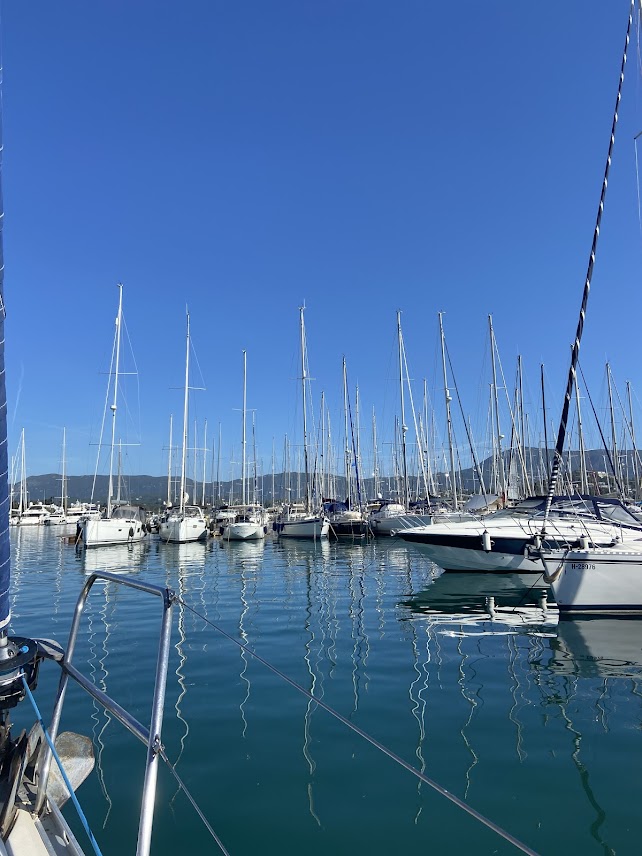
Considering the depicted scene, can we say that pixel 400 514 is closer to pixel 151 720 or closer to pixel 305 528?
pixel 305 528

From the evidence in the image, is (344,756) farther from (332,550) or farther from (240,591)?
(332,550)

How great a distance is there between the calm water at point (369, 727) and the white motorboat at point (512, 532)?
4306mm

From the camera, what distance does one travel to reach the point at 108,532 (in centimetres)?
3531

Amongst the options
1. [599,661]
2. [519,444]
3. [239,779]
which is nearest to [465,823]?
[239,779]

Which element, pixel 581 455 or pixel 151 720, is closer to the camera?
pixel 151 720

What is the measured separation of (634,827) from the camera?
15.2 feet

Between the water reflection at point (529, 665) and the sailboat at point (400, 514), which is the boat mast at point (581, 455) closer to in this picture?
the sailboat at point (400, 514)

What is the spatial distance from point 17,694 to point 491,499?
3236 centimetres

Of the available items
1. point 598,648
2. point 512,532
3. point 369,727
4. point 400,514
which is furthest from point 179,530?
point 369,727

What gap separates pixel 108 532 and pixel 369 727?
31.9 m

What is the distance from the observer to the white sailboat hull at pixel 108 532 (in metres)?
34.1

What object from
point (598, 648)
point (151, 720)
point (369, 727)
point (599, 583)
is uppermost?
point (151, 720)

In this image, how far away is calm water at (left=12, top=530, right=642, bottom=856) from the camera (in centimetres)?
468

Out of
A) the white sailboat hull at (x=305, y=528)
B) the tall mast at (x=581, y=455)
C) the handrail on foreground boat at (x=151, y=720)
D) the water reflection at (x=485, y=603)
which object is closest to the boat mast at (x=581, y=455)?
the tall mast at (x=581, y=455)
